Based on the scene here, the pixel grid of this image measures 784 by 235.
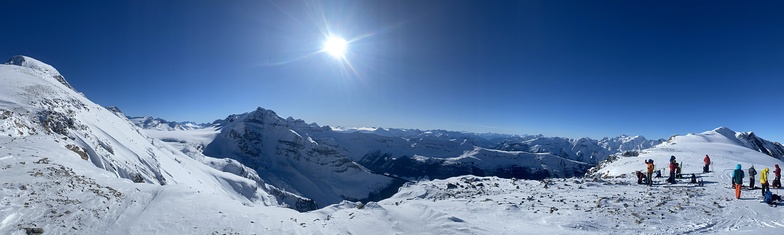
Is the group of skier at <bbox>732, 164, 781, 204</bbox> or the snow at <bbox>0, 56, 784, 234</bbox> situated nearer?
the snow at <bbox>0, 56, 784, 234</bbox>

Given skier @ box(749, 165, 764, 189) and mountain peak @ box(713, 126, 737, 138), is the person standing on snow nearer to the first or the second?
skier @ box(749, 165, 764, 189)

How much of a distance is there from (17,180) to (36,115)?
77.9ft

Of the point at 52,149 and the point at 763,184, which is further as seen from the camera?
the point at 52,149

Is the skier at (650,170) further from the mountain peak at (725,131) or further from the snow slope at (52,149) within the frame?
the mountain peak at (725,131)

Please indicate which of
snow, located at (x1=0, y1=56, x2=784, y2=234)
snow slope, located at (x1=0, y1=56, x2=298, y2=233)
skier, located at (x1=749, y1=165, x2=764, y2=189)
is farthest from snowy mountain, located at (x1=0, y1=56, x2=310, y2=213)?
skier, located at (x1=749, y1=165, x2=764, y2=189)

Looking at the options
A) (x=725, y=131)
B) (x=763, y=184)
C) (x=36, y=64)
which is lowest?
(x=763, y=184)

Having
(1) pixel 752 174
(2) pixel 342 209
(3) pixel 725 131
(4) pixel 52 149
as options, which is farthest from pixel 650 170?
(3) pixel 725 131

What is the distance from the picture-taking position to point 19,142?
22.3 m

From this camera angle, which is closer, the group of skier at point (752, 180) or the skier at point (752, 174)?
the group of skier at point (752, 180)

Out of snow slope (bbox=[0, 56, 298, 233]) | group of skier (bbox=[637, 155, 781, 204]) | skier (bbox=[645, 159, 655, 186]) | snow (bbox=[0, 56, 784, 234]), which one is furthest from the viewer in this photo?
skier (bbox=[645, 159, 655, 186])

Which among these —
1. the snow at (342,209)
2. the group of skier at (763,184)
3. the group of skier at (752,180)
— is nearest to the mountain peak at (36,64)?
the snow at (342,209)

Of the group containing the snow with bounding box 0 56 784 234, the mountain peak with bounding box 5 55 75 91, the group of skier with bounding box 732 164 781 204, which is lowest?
the snow with bounding box 0 56 784 234

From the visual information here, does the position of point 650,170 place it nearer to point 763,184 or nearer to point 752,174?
point 752,174

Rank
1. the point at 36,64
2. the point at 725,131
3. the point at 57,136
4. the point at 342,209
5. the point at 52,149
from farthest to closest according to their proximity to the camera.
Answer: the point at 725,131 → the point at 36,64 → the point at 57,136 → the point at 52,149 → the point at 342,209
